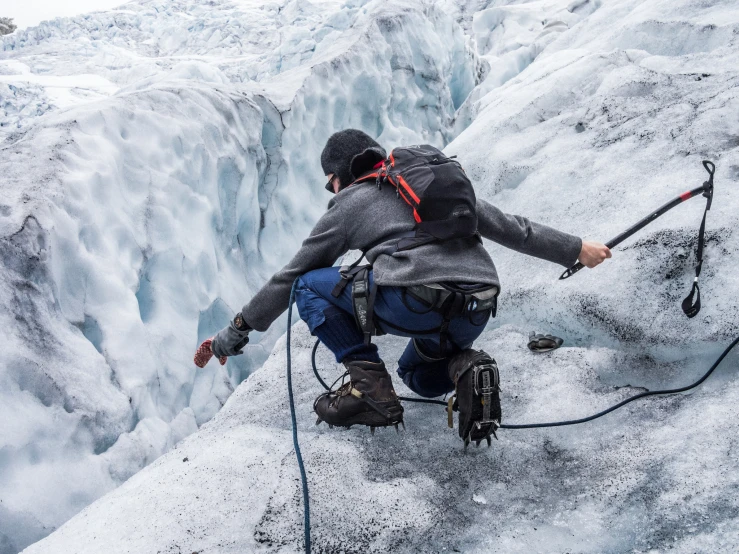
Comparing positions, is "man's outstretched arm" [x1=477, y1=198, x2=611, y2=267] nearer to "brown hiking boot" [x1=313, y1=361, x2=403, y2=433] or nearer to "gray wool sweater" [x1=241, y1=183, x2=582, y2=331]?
"gray wool sweater" [x1=241, y1=183, x2=582, y2=331]

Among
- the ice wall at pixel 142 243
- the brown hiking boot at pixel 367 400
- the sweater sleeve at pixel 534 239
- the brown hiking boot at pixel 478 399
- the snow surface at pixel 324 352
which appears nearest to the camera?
the snow surface at pixel 324 352

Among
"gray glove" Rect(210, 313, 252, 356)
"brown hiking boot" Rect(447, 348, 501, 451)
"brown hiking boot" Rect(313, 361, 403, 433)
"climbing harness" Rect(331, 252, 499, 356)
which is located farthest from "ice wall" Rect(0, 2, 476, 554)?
"brown hiking boot" Rect(447, 348, 501, 451)

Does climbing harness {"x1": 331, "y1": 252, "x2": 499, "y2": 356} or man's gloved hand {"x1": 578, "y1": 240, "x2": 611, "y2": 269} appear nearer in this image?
climbing harness {"x1": 331, "y1": 252, "x2": 499, "y2": 356}

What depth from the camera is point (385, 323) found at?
1488mm

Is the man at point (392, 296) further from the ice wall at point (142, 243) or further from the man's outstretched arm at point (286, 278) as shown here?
the ice wall at point (142, 243)

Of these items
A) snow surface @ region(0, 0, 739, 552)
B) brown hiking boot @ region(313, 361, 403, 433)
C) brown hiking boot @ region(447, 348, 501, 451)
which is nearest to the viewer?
snow surface @ region(0, 0, 739, 552)

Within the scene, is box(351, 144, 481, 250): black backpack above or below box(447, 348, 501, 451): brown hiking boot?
above

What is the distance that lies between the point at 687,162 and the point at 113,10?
24300 mm

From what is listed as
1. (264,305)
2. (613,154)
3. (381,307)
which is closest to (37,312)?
(264,305)

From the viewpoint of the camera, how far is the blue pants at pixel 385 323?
1.42 meters

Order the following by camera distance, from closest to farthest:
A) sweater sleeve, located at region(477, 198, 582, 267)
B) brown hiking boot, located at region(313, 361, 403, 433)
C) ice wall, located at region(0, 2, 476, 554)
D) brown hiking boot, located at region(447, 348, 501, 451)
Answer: brown hiking boot, located at region(447, 348, 501, 451) → brown hiking boot, located at region(313, 361, 403, 433) → sweater sleeve, located at region(477, 198, 582, 267) → ice wall, located at region(0, 2, 476, 554)

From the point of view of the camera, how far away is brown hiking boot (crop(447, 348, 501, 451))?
52.4 inches

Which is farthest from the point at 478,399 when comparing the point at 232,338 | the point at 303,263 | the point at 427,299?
the point at 232,338

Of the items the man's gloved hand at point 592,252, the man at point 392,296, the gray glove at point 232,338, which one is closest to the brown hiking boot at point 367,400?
the man at point 392,296
